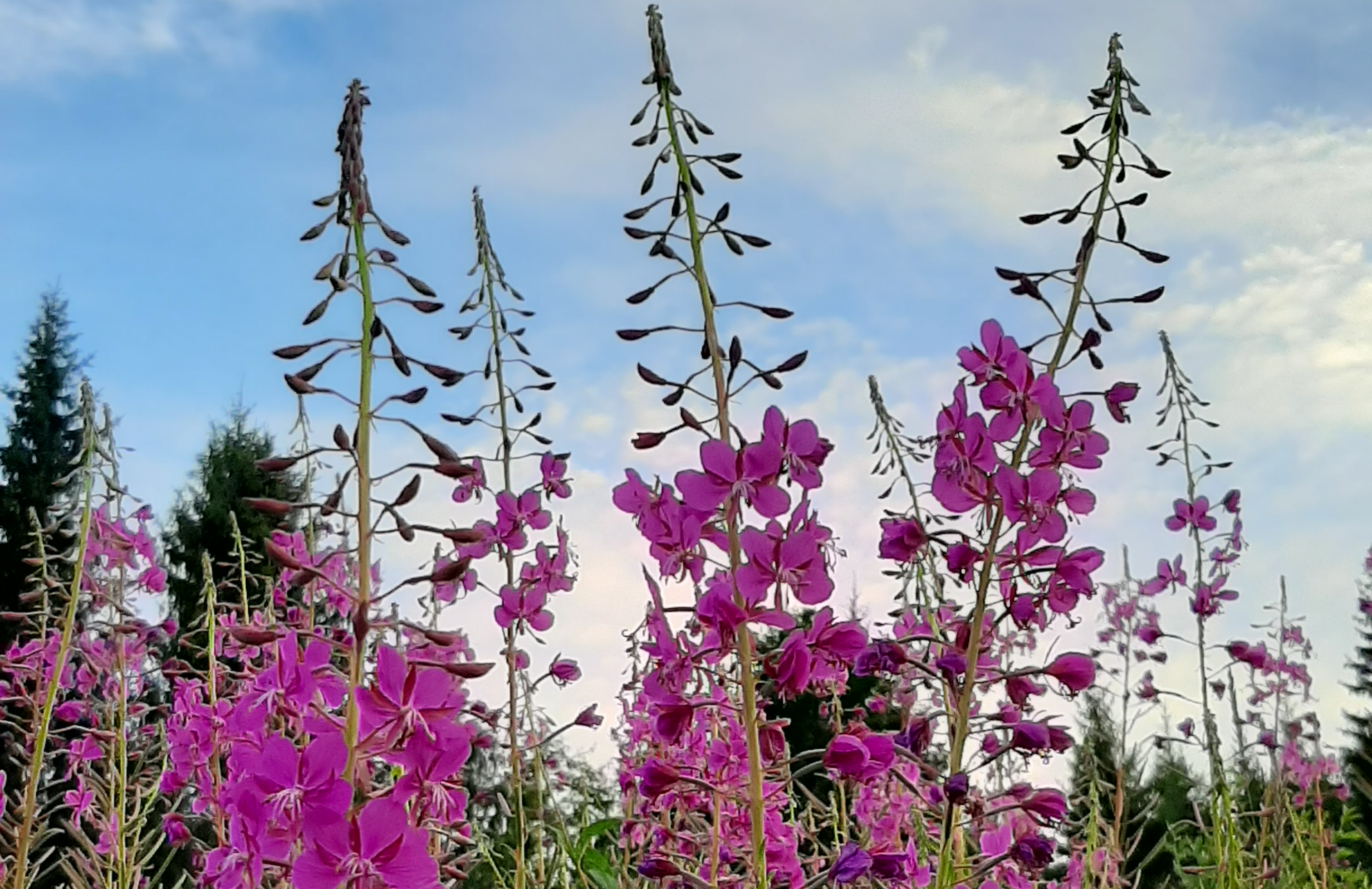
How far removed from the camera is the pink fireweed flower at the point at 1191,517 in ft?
17.0

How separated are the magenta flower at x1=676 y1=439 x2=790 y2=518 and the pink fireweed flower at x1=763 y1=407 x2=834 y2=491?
26mm

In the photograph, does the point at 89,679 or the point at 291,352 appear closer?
the point at 291,352

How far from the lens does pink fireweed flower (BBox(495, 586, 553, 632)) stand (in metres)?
3.84

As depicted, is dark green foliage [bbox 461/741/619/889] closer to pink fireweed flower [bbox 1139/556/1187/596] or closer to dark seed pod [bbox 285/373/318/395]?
dark seed pod [bbox 285/373/318/395]

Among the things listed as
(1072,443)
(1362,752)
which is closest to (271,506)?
(1072,443)

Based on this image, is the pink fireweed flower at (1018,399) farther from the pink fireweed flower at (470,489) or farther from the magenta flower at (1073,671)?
the pink fireweed flower at (470,489)

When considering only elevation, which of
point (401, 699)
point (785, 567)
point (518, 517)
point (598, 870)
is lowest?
point (598, 870)

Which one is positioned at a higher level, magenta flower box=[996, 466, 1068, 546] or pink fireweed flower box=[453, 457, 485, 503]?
pink fireweed flower box=[453, 457, 485, 503]

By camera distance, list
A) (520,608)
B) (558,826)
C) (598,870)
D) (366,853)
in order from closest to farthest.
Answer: (366,853)
(598,870)
(558,826)
(520,608)

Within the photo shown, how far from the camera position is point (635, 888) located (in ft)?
12.7

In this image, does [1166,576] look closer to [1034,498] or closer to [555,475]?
[555,475]

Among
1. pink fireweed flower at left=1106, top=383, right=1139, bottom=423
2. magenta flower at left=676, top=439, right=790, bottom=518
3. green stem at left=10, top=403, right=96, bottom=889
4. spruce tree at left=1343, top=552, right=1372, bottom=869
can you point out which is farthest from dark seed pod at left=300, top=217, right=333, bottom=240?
spruce tree at left=1343, top=552, right=1372, bottom=869

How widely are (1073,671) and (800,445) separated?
651 millimetres

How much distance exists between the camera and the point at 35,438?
2183cm
